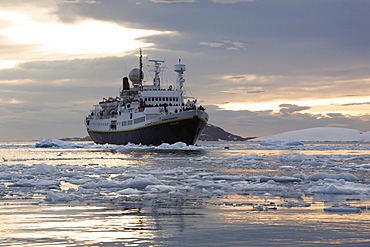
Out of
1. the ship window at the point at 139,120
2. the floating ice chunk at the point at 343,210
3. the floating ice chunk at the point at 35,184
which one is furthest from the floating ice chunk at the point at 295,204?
the ship window at the point at 139,120

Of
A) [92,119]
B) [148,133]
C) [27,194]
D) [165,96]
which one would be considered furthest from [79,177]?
[92,119]

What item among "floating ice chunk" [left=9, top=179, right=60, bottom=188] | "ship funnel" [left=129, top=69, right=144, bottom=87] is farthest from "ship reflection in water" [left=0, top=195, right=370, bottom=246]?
"ship funnel" [left=129, top=69, right=144, bottom=87]

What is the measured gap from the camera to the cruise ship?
67688mm

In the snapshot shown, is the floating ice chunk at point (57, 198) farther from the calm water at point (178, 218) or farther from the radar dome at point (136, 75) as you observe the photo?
the radar dome at point (136, 75)

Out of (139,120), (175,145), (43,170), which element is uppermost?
(139,120)

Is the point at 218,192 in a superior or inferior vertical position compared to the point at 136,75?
inferior

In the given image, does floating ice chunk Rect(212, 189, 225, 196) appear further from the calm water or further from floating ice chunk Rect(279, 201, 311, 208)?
floating ice chunk Rect(279, 201, 311, 208)

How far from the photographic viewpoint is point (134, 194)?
1575 cm

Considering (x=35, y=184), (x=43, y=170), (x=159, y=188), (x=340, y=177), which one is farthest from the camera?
(x=43, y=170)

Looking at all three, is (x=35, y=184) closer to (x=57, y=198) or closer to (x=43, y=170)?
(x=57, y=198)

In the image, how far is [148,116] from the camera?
71.4m

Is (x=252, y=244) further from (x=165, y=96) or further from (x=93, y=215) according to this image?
(x=165, y=96)

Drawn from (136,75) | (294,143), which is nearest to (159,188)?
(294,143)

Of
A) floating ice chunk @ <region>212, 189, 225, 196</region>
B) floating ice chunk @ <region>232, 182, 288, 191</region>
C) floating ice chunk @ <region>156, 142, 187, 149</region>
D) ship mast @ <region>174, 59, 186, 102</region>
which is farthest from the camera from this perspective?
ship mast @ <region>174, 59, 186, 102</region>
